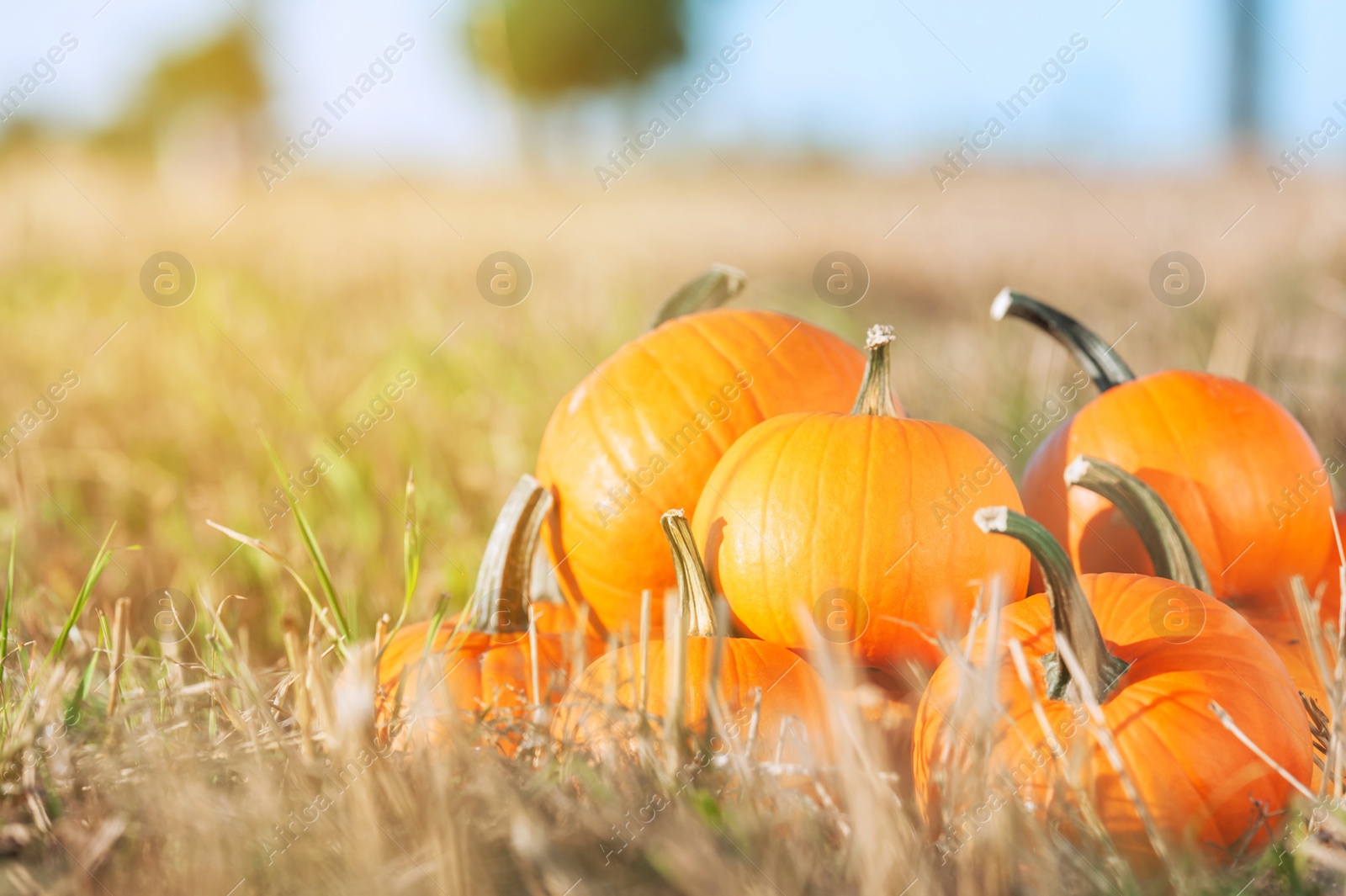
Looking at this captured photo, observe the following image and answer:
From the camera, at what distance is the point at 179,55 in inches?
1863

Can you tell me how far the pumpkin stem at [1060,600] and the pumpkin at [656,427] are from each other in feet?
1.82

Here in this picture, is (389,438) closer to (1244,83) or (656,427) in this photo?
(656,427)

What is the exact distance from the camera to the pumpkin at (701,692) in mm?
1190

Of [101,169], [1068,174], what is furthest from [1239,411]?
[1068,174]

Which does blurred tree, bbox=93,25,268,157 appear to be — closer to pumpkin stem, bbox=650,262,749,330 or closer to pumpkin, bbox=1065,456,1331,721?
pumpkin stem, bbox=650,262,749,330

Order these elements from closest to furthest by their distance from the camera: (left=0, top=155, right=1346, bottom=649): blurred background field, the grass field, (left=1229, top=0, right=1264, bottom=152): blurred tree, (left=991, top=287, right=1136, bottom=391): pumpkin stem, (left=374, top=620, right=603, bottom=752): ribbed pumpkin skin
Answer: the grass field → (left=374, top=620, right=603, bottom=752): ribbed pumpkin skin → (left=991, top=287, right=1136, bottom=391): pumpkin stem → (left=0, top=155, right=1346, bottom=649): blurred background field → (left=1229, top=0, right=1264, bottom=152): blurred tree

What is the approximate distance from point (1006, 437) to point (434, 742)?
189cm

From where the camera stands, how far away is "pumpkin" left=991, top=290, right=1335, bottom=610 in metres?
1.68

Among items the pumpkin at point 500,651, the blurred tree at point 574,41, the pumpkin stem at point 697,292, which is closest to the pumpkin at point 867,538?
the pumpkin at point 500,651

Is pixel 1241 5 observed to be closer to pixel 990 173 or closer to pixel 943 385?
pixel 990 173

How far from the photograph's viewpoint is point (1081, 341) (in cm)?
193

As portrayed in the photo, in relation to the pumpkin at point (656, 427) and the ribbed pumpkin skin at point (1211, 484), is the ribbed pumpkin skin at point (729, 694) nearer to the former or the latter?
the pumpkin at point (656, 427)

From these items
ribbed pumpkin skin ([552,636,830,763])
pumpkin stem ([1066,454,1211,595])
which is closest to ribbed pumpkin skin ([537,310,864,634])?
ribbed pumpkin skin ([552,636,830,763])

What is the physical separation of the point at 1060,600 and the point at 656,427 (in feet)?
2.33
